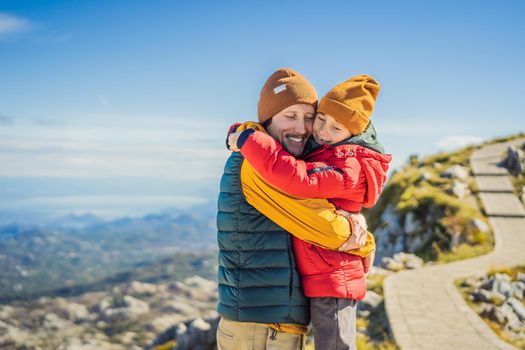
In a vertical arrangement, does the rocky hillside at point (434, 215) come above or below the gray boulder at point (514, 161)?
below

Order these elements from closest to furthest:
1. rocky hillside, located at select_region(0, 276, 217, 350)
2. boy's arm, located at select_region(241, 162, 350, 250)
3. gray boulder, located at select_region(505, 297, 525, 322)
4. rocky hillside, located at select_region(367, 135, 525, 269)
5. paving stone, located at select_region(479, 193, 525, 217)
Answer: boy's arm, located at select_region(241, 162, 350, 250) → gray boulder, located at select_region(505, 297, 525, 322) → rocky hillside, located at select_region(367, 135, 525, 269) → paving stone, located at select_region(479, 193, 525, 217) → rocky hillside, located at select_region(0, 276, 217, 350)

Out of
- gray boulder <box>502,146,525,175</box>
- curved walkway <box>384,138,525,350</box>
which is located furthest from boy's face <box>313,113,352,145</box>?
gray boulder <box>502,146,525,175</box>

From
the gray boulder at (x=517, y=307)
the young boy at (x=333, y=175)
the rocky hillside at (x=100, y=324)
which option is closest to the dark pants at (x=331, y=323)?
the young boy at (x=333, y=175)

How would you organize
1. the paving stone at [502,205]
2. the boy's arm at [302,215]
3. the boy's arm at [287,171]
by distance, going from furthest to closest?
1. the paving stone at [502,205]
2. the boy's arm at [302,215]
3. the boy's arm at [287,171]

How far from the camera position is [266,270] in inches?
146

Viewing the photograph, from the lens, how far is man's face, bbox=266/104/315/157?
12.5 ft

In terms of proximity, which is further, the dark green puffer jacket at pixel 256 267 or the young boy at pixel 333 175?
the dark green puffer jacket at pixel 256 267

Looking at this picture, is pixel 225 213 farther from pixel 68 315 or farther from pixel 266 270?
pixel 68 315

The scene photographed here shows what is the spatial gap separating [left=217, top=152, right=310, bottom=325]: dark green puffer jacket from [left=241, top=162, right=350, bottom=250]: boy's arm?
128mm

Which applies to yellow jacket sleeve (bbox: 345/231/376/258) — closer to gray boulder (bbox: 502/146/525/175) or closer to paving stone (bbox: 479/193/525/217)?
paving stone (bbox: 479/193/525/217)

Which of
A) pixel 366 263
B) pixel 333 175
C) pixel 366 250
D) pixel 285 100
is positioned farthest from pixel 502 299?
pixel 285 100

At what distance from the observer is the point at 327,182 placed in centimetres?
351

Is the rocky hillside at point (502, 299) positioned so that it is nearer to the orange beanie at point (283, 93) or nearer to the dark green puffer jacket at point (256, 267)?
the dark green puffer jacket at point (256, 267)

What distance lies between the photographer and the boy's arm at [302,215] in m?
3.54
